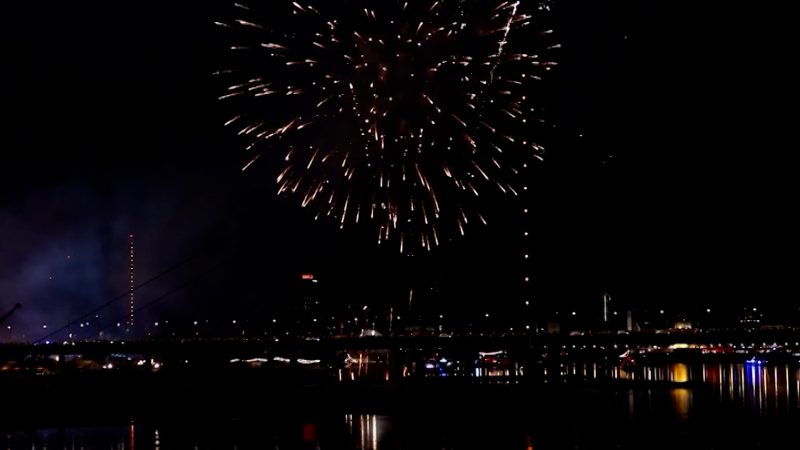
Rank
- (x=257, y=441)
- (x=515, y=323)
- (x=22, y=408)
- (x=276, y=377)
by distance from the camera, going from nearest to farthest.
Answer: (x=257, y=441) → (x=22, y=408) → (x=276, y=377) → (x=515, y=323)

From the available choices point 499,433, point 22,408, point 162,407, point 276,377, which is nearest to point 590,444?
point 499,433

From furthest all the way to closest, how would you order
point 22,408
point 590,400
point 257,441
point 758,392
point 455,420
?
1. point 758,392
2. point 22,408
3. point 590,400
4. point 455,420
5. point 257,441

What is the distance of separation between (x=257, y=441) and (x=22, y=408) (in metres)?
19.4

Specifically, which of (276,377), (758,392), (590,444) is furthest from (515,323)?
(590,444)

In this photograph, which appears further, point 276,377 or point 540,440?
point 276,377

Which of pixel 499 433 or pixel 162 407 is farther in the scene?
pixel 162 407

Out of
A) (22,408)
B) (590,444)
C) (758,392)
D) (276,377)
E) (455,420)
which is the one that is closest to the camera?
(590,444)

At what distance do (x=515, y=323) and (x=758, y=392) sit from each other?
346 feet

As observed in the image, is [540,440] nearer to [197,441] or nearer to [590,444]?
[590,444]

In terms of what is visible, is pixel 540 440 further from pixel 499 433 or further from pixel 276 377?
pixel 276 377

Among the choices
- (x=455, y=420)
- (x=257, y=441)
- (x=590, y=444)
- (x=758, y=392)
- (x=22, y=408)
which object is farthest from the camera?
→ (x=758, y=392)

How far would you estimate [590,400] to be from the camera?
1655 inches

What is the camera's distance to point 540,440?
96.6ft

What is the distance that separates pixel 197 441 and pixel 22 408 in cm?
1804
